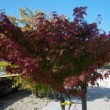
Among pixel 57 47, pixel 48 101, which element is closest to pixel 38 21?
pixel 57 47

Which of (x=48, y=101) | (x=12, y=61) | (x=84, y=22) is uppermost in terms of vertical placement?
(x=84, y=22)

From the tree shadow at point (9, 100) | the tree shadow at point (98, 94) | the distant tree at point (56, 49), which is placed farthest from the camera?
the tree shadow at point (98, 94)

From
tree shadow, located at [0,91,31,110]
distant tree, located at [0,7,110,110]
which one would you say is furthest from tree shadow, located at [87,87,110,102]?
distant tree, located at [0,7,110,110]

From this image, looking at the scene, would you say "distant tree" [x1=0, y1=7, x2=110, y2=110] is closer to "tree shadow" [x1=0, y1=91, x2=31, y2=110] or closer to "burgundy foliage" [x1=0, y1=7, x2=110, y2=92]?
"burgundy foliage" [x1=0, y1=7, x2=110, y2=92]

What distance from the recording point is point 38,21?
5574 mm

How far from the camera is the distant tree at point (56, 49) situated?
16.9ft

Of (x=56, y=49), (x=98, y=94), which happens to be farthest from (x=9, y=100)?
(x=56, y=49)

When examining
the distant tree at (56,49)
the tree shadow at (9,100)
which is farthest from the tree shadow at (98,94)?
the distant tree at (56,49)

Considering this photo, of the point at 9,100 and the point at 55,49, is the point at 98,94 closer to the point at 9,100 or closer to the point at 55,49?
the point at 9,100

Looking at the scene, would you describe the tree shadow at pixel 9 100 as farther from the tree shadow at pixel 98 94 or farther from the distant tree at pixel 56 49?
the distant tree at pixel 56 49

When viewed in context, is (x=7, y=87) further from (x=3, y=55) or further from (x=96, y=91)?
(x=3, y=55)

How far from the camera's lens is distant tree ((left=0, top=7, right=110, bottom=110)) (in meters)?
5.16

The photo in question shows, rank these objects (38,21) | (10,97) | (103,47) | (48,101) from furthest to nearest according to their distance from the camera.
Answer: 1. (10,97)
2. (48,101)
3. (38,21)
4. (103,47)

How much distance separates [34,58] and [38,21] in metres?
0.80
